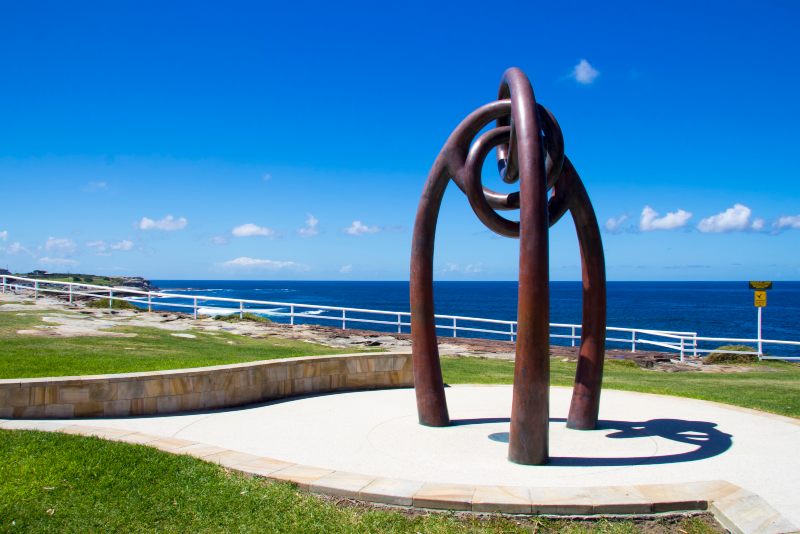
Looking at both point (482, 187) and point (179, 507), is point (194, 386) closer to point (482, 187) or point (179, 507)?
point (179, 507)

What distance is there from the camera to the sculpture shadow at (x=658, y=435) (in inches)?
267

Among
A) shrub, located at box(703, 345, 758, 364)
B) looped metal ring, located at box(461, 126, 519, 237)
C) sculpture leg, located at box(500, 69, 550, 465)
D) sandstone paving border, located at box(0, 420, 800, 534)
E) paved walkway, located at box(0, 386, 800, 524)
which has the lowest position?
shrub, located at box(703, 345, 758, 364)

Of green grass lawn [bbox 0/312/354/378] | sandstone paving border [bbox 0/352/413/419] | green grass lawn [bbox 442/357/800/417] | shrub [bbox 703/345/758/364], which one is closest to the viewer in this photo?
sandstone paving border [bbox 0/352/413/419]

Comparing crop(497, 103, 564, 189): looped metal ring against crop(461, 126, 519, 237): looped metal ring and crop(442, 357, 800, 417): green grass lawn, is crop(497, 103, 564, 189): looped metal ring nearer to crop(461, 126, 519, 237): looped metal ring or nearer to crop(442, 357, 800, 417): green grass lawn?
crop(461, 126, 519, 237): looped metal ring

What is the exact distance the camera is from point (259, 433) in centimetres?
796

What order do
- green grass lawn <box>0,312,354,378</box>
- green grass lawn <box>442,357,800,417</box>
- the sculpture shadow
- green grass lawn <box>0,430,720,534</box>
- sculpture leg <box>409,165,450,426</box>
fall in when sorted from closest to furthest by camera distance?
green grass lawn <box>0,430,720,534</box>, the sculpture shadow, sculpture leg <box>409,165,450,426</box>, green grass lawn <box>0,312,354,378</box>, green grass lawn <box>442,357,800,417</box>

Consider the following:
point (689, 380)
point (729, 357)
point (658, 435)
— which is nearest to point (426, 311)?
point (658, 435)

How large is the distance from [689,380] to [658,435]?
813cm

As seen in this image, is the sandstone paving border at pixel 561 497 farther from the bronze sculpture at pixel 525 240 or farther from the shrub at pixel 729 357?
the shrub at pixel 729 357

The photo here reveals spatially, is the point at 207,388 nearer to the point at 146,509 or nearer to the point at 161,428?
the point at 161,428

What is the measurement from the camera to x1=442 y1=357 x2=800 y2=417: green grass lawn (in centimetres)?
1130

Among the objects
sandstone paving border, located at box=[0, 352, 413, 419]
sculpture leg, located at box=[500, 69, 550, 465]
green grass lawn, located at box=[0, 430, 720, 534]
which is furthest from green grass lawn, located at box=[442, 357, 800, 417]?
green grass lawn, located at box=[0, 430, 720, 534]

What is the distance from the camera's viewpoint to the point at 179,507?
5.18 m

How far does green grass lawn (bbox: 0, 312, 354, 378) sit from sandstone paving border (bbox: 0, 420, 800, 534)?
5391 millimetres
